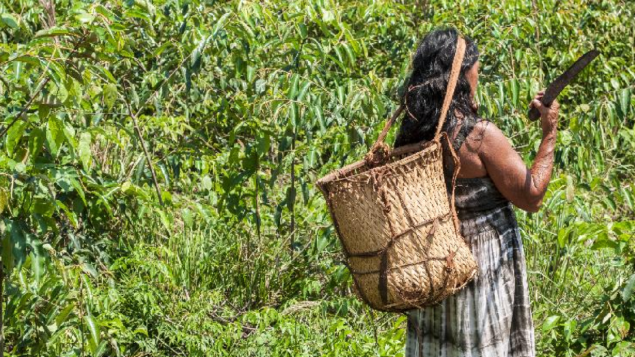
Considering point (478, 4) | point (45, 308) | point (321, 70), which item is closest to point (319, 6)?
point (321, 70)

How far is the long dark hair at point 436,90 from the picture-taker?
2.62 m

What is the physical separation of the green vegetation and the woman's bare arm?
80cm

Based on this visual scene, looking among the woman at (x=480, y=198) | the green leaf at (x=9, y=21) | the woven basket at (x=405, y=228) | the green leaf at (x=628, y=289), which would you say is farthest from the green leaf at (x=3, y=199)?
the green leaf at (x=628, y=289)

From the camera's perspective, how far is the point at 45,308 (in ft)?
11.2

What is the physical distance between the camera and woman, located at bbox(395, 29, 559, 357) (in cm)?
257

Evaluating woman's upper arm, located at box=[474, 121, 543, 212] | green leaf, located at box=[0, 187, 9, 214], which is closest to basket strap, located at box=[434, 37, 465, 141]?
woman's upper arm, located at box=[474, 121, 543, 212]

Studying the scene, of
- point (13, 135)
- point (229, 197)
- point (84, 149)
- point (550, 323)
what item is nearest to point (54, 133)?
point (13, 135)

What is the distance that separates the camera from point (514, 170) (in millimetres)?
2541

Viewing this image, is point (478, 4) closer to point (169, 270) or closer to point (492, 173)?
point (169, 270)

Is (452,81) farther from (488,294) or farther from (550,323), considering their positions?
(550,323)

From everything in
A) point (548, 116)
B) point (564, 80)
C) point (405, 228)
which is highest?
point (564, 80)

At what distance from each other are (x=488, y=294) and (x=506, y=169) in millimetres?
381

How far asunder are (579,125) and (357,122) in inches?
36.8

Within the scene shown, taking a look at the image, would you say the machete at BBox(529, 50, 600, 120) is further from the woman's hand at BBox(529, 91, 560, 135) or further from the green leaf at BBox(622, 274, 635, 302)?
the green leaf at BBox(622, 274, 635, 302)
